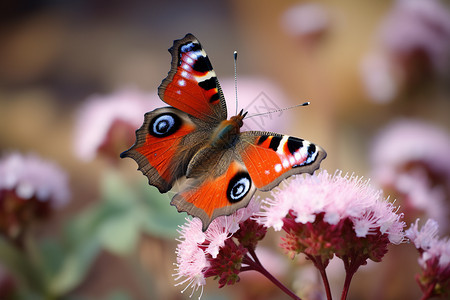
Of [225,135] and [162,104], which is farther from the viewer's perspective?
[162,104]

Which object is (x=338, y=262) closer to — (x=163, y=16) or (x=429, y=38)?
(x=429, y=38)

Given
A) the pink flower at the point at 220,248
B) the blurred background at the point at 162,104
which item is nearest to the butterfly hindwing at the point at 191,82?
the pink flower at the point at 220,248

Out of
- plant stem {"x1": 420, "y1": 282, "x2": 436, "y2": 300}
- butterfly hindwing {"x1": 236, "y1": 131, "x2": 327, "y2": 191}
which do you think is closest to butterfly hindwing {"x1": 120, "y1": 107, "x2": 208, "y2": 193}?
butterfly hindwing {"x1": 236, "y1": 131, "x2": 327, "y2": 191}

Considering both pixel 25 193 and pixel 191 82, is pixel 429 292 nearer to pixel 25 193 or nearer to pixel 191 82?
pixel 191 82

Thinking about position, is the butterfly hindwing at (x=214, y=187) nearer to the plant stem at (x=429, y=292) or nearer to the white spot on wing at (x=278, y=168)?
the white spot on wing at (x=278, y=168)

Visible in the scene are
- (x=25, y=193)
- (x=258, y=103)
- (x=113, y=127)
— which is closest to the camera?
(x=25, y=193)

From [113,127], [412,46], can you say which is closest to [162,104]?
[113,127]

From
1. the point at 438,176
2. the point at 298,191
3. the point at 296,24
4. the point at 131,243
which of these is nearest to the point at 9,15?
the point at 296,24
